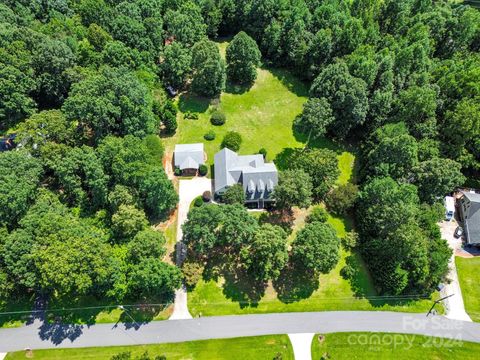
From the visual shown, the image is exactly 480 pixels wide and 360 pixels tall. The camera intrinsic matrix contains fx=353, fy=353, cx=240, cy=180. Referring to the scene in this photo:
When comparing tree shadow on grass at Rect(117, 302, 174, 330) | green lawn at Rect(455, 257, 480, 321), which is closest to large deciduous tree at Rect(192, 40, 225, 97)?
tree shadow on grass at Rect(117, 302, 174, 330)

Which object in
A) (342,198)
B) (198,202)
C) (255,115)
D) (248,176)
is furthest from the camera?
(255,115)

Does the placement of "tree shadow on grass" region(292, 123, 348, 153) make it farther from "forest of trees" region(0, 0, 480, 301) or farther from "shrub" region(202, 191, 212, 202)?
"shrub" region(202, 191, 212, 202)

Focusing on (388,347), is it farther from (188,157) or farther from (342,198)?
(188,157)

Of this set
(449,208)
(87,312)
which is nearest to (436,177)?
(449,208)

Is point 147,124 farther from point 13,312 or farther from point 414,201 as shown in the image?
point 414,201

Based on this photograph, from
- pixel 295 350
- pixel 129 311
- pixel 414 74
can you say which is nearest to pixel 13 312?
pixel 129 311

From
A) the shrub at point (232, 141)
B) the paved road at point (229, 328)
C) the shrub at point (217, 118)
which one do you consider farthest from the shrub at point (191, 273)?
the shrub at point (217, 118)
